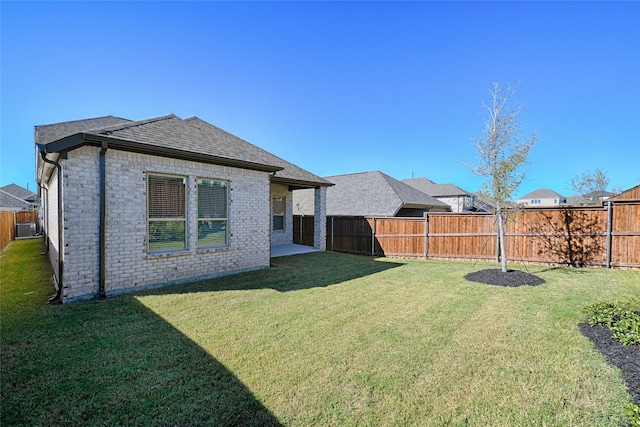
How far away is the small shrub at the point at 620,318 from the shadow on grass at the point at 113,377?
188 inches

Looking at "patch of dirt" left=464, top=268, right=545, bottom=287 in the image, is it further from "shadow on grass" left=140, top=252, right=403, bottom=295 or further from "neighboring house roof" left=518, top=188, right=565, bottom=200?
"neighboring house roof" left=518, top=188, right=565, bottom=200

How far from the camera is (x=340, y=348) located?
3.65 metres

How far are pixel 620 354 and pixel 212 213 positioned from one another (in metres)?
8.15

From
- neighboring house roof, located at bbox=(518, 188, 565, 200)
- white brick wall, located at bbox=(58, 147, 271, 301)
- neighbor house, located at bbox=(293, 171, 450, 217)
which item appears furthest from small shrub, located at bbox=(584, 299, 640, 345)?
neighboring house roof, located at bbox=(518, 188, 565, 200)

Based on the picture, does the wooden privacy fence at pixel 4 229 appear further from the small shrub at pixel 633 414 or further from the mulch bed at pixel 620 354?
the mulch bed at pixel 620 354

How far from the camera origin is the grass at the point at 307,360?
2.45 meters

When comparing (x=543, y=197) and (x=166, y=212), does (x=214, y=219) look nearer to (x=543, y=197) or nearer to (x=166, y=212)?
(x=166, y=212)

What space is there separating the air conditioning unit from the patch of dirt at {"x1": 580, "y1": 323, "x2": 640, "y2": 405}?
100 feet

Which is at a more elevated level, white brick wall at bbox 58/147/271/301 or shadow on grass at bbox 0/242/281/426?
white brick wall at bbox 58/147/271/301

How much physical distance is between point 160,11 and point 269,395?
1006 centimetres

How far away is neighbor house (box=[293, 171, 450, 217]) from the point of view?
17.5 meters

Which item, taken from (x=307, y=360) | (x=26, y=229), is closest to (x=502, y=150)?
(x=307, y=360)

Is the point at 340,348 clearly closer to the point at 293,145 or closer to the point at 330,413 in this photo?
the point at 330,413

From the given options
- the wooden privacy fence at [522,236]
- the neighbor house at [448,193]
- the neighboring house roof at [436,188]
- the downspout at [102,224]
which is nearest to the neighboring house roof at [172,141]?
the downspout at [102,224]
